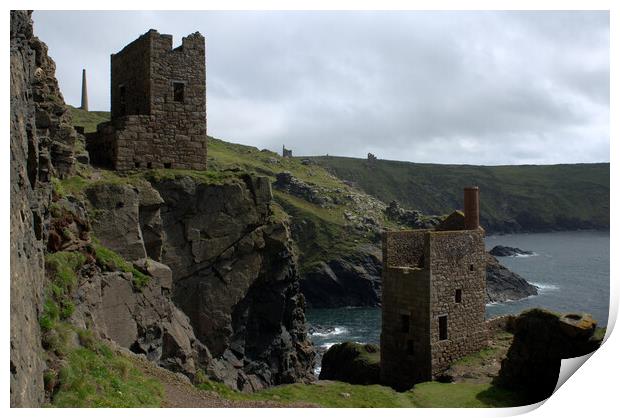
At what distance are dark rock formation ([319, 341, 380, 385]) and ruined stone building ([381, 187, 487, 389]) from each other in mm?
2454

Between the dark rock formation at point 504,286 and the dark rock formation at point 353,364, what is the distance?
48.1 meters

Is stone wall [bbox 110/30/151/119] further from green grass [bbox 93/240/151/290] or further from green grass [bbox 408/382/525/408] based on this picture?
green grass [bbox 408/382/525/408]

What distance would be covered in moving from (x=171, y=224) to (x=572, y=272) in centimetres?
9030

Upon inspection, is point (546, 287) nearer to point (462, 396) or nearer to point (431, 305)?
point (431, 305)

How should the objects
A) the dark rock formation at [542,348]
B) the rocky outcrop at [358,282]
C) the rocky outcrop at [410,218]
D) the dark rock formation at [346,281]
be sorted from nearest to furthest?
1. the dark rock formation at [542,348]
2. the rocky outcrop at [358,282]
3. the dark rock formation at [346,281]
4. the rocky outcrop at [410,218]

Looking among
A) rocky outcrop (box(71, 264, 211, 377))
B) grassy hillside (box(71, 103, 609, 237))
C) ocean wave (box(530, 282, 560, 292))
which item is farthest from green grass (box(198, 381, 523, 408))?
ocean wave (box(530, 282, 560, 292))

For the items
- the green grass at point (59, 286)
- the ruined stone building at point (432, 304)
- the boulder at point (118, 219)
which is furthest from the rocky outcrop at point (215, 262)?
the ruined stone building at point (432, 304)

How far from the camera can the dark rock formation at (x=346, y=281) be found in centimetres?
8662

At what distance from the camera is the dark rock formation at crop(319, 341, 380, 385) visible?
31.9m

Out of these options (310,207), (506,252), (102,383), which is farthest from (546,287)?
(102,383)

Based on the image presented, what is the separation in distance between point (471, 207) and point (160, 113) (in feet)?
52.1

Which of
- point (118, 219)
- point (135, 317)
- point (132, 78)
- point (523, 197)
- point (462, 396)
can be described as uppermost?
point (132, 78)

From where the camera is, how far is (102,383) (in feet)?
44.6

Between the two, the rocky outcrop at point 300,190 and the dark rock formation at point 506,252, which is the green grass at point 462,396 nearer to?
the rocky outcrop at point 300,190
